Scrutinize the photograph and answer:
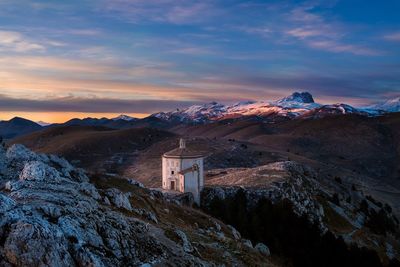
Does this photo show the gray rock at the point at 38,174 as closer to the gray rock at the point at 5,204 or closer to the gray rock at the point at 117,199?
the gray rock at the point at 117,199

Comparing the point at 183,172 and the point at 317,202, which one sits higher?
the point at 183,172

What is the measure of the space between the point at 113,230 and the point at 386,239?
76.8 m

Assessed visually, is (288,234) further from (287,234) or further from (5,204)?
(5,204)

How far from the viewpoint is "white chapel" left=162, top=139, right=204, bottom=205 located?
219 feet

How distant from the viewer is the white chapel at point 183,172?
219 ft

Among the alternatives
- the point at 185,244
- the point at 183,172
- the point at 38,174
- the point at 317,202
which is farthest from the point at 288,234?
the point at 38,174

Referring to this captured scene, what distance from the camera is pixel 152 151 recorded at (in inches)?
7101

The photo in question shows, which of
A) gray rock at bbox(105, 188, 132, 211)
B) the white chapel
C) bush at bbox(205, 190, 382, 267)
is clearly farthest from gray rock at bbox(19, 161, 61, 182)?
bush at bbox(205, 190, 382, 267)

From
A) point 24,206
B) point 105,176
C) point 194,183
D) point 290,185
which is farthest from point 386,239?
point 24,206

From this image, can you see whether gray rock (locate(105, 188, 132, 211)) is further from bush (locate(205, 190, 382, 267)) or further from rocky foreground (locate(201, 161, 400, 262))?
rocky foreground (locate(201, 161, 400, 262))

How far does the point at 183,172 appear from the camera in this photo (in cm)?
6644

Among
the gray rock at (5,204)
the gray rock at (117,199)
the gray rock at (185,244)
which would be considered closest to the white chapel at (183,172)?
the gray rock at (117,199)

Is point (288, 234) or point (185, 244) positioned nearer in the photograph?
point (185, 244)

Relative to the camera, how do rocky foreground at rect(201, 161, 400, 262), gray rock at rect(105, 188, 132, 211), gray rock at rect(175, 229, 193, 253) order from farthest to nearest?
1. rocky foreground at rect(201, 161, 400, 262)
2. gray rock at rect(105, 188, 132, 211)
3. gray rock at rect(175, 229, 193, 253)
